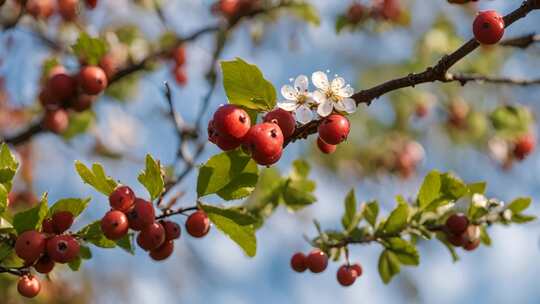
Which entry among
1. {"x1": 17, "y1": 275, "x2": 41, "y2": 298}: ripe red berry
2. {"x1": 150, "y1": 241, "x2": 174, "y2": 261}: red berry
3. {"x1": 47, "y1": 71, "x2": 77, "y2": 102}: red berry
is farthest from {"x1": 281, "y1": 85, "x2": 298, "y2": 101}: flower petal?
{"x1": 47, "y1": 71, "x2": 77, "y2": 102}: red berry

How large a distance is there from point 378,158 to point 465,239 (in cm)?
481

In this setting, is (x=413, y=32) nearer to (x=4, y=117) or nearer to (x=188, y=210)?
(x=4, y=117)

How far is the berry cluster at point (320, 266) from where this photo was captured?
2.61 metres

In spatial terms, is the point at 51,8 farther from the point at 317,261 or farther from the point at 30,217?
the point at 317,261

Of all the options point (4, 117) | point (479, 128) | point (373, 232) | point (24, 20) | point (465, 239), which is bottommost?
point (4, 117)

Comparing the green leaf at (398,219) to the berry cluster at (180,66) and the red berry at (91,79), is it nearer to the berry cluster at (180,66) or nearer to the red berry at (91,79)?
the red berry at (91,79)

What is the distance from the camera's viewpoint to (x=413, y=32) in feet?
26.7

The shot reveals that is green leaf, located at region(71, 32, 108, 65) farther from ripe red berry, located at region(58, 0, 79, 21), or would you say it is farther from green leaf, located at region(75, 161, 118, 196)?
green leaf, located at region(75, 161, 118, 196)

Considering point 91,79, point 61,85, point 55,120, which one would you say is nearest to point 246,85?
point 91,79

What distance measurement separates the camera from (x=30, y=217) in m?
2.16

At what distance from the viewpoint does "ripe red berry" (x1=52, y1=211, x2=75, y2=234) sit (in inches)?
86.9

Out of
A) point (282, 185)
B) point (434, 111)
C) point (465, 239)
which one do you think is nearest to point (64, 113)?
point (282, 185)

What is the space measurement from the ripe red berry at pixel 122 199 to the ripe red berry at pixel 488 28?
1.26 meters

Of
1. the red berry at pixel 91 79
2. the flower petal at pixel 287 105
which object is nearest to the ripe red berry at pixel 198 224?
the flower petal at pixel 287 105
